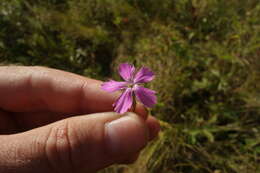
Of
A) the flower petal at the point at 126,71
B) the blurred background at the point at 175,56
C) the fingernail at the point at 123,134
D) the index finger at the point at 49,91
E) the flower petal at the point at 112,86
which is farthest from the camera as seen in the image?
the blurred background at the point at 175,56

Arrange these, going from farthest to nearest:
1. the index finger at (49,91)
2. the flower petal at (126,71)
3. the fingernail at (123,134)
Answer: the index finger at (49,91)
the flower petal at (126,71)
the fingernail at (123,134)

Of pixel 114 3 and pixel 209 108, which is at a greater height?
pixel 114 3

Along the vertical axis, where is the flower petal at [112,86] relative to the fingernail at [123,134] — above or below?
above

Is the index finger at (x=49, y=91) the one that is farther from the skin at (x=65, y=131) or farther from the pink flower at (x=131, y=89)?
the pink flower at (x=131, y=89)

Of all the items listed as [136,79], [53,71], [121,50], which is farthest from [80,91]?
[121,50]

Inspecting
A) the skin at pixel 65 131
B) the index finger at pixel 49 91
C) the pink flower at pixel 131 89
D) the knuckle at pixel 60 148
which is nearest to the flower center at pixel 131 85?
the pink flower at pixel 131 89

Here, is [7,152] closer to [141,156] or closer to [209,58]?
[141,156]

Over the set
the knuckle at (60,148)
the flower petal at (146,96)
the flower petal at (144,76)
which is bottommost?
the knuckle at (60,148)

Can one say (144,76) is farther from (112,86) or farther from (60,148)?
(60,148)
